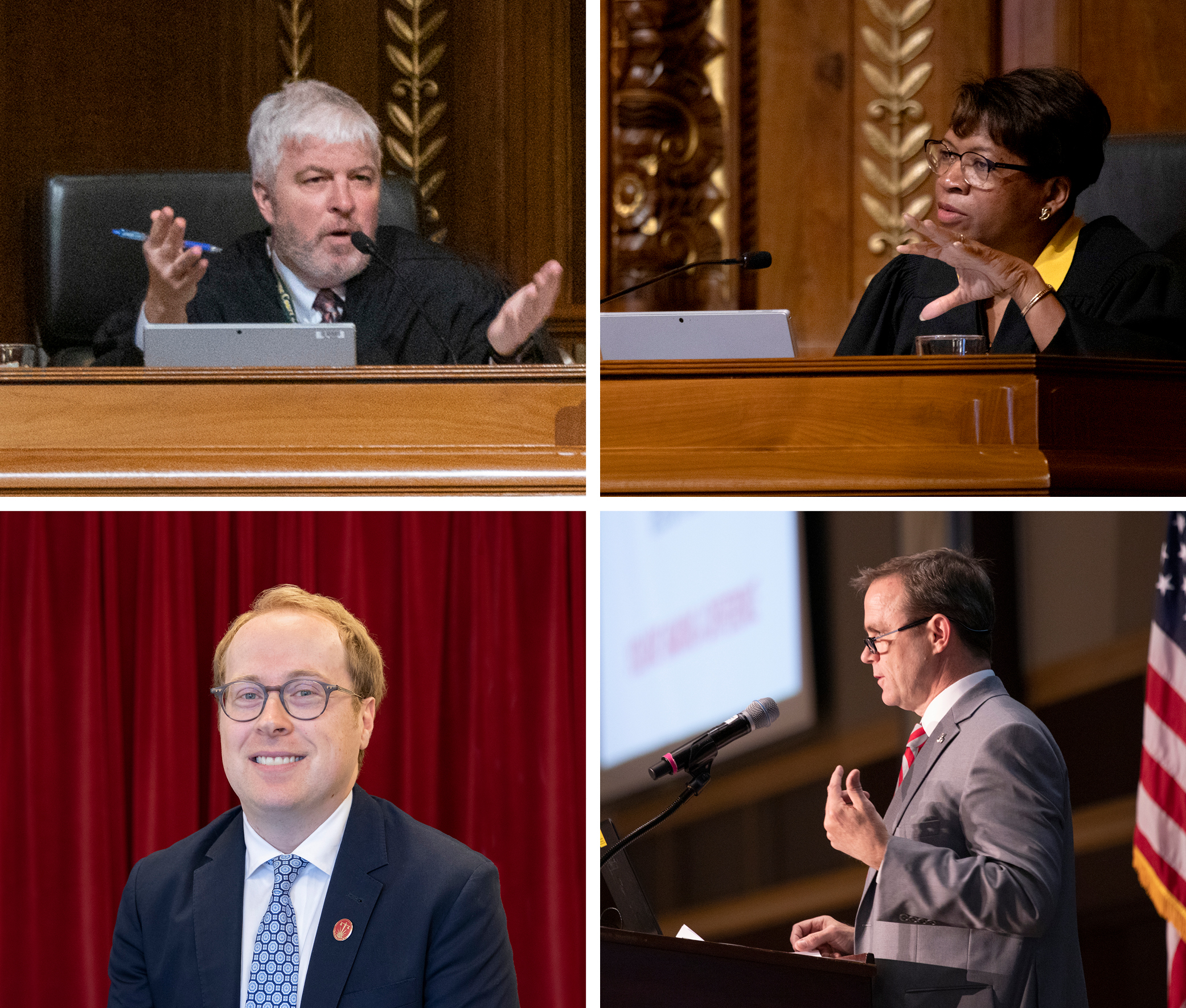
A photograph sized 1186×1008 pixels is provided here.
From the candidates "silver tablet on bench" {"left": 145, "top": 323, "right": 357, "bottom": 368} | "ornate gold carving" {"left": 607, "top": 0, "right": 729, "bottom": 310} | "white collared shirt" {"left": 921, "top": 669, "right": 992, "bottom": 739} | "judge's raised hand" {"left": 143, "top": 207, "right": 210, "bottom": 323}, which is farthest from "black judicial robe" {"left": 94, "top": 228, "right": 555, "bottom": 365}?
"white collared shirt" {"left": 921, "top": 669, "right": 992, "bottom": 739}

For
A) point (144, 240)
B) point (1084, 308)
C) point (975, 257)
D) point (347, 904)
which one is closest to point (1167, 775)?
point (1084, 308)

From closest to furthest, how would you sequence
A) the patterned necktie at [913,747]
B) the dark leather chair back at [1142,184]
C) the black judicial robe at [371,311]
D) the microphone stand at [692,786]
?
the microphone stand at [692,786] < the patterned necktie at [913,747] < the black judicial robe at [371,311] < the dark leather chair back at [1142,184]

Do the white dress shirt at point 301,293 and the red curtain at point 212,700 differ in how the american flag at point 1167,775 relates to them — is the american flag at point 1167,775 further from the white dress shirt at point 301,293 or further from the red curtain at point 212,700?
the white dress shirt at point 301,293

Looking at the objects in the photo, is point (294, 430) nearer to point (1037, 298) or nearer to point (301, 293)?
point (1037, 298)

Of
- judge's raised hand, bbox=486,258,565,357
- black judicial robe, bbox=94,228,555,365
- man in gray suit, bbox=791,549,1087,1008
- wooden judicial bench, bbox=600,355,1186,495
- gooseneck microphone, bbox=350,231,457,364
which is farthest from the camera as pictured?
black judicial robe, bbox=94,228,555,365

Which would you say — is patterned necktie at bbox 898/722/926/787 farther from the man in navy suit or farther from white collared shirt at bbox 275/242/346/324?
white collared shirt at bbox 275/242/346/324

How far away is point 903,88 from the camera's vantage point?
8.53ft

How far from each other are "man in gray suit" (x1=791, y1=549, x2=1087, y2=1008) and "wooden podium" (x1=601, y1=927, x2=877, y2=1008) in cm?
11

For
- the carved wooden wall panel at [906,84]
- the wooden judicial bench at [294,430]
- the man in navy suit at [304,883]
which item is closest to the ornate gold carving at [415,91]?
the carved wooden wall panel at [906,84]

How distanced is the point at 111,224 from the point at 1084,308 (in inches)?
75.5

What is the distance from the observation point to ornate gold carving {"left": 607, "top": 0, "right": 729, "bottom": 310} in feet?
8.37

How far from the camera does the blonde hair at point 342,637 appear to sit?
4.87 ft

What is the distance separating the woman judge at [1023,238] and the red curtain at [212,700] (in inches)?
26.9

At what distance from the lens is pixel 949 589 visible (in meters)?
1.69
